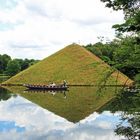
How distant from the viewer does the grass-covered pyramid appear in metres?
87.1

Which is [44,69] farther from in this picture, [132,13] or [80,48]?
[132,13]

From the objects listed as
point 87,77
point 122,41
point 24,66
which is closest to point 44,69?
point 87,77

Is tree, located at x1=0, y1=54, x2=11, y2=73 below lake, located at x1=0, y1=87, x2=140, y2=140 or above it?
above

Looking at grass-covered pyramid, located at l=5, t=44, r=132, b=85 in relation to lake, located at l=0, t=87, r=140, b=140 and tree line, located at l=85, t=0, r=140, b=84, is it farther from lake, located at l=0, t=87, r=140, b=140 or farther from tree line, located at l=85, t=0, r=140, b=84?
tree line, located at l=85, t=0, r=140, b=84

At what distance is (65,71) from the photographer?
92.9 meters

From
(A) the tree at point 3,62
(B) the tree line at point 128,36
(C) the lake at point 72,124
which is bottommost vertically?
(C) the lake at point 72,124

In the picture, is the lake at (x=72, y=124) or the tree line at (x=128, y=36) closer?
the tree line at (x=128, y=36)

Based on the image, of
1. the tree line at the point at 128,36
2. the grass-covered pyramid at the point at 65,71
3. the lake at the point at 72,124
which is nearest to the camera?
the tree line at the point at 128,36

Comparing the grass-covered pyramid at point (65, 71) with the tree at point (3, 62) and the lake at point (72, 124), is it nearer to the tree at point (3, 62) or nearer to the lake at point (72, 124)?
the lake at point (72, 124)

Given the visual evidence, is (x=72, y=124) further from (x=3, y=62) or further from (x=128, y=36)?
(x=3, y=62)

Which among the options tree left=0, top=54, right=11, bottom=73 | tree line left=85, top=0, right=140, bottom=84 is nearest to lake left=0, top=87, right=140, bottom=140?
tree line left=85, top=0, right=140, bottom=84

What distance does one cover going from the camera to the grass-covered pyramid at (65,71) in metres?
87.1

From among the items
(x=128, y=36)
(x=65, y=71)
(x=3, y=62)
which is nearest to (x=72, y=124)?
(x=128, y=36)

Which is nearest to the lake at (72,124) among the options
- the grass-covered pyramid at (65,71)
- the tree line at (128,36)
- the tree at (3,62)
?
the tree line at (128,36)
